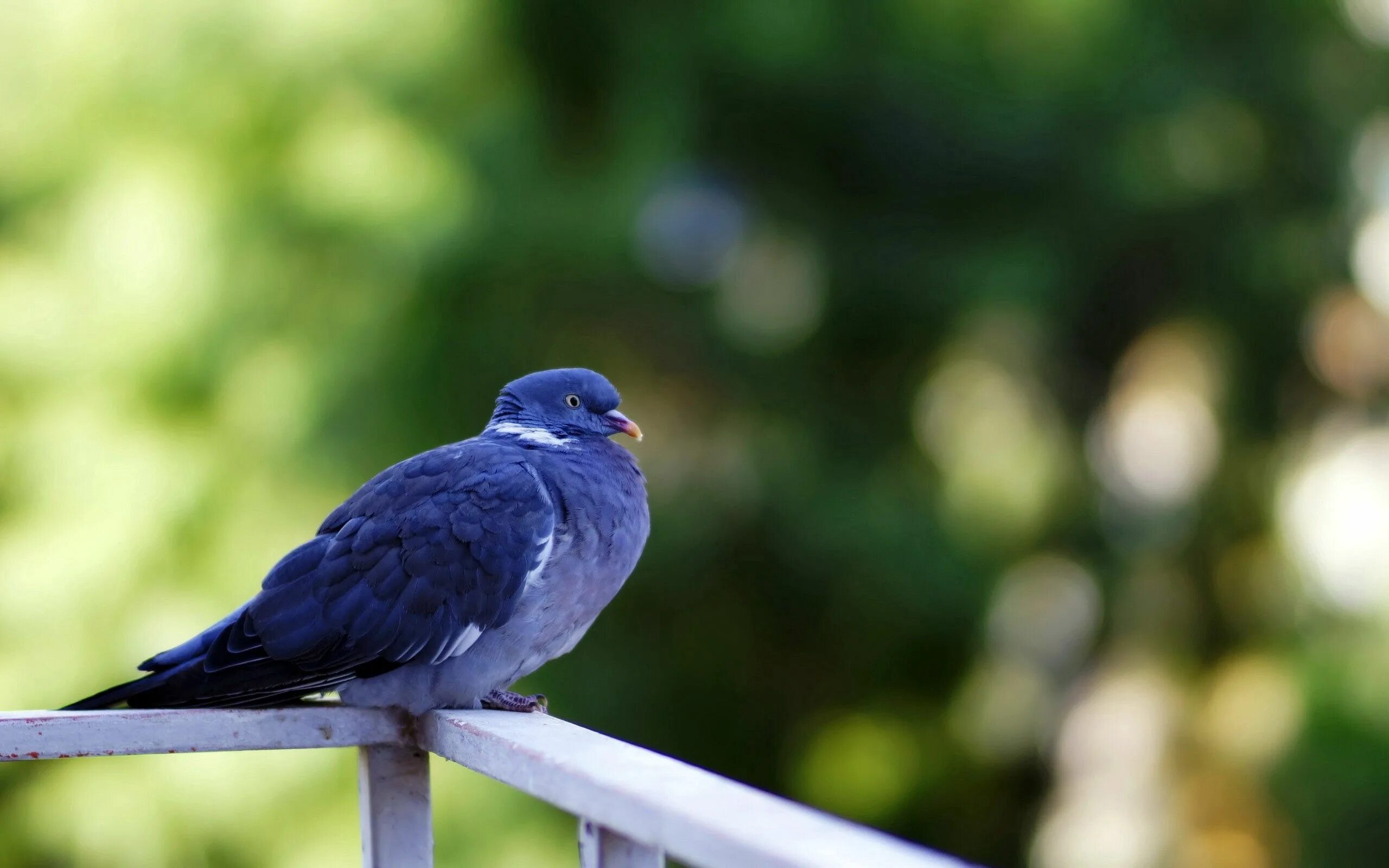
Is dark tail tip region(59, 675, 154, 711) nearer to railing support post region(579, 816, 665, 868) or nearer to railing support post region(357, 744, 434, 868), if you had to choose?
railing support post region(357, 744, 434, 868)

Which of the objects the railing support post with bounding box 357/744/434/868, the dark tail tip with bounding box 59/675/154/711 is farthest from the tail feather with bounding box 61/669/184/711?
the railing support post with bounding box 357/744/434/868

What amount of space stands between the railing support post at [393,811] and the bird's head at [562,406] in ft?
2.22

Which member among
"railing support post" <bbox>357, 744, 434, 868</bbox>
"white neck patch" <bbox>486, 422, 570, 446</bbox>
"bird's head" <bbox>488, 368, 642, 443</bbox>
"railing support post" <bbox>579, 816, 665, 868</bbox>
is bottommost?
"railing support post" <bbox>357, 744, 434, 868</bbox>

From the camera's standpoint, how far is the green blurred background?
3906 mm

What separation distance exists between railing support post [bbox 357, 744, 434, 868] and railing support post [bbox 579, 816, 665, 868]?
0.39m

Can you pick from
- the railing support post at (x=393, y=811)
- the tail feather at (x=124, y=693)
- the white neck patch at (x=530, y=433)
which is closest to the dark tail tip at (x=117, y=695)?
the tail feather at (x=124, y=693)

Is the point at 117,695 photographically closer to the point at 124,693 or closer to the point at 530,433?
the point at 124,693

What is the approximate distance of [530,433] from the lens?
6.60 feet

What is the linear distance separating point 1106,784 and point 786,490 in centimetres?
190

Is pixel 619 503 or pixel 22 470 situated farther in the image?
pixel 22 470

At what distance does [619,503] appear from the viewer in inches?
74.7

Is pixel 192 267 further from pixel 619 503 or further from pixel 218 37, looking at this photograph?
pixel 619 503

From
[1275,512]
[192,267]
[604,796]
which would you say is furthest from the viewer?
[1275,512]

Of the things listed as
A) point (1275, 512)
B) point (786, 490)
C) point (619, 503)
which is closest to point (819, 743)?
point (786, 490)
